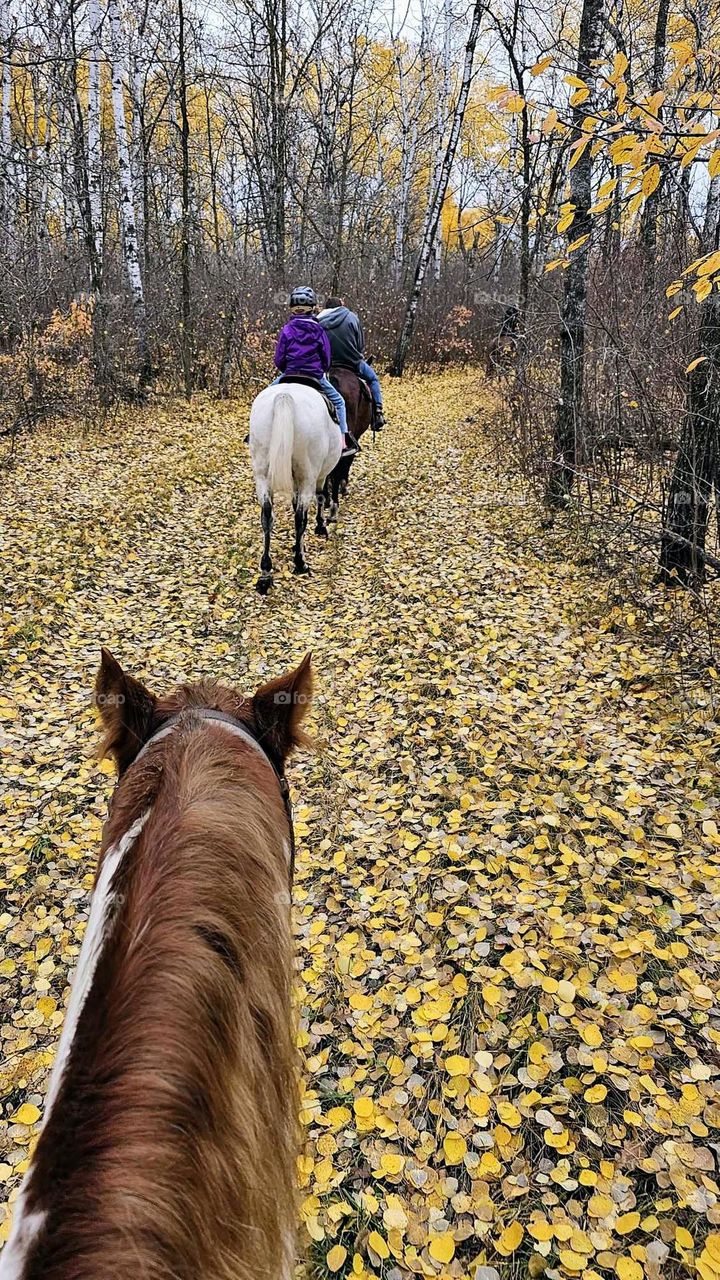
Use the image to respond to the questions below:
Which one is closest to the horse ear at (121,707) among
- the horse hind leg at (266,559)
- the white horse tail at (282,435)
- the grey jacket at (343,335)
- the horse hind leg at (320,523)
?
the white horse tail at (282,435)

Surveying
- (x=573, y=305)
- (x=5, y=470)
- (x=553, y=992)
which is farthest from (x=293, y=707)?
(x=5, y=470)

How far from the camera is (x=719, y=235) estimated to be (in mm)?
5230

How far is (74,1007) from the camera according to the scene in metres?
1.06

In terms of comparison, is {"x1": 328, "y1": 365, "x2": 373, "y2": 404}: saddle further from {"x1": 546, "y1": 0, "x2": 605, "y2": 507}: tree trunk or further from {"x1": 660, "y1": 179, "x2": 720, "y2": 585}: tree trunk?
{"x1": 660, "y1": 179, "x2": 720, "y2": 585}: tree trunk

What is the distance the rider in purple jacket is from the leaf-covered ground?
7.22 feet

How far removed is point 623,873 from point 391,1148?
182 cm

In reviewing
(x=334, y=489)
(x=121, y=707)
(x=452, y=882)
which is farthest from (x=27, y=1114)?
(x=334, y=489)

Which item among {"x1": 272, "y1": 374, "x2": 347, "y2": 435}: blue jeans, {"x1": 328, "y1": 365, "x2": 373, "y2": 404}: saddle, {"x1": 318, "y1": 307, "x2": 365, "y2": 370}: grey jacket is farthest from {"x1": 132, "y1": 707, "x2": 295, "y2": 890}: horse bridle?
{"x1": 318, "y1": 307, "x2": 365, "y2": 370}: grey jacket

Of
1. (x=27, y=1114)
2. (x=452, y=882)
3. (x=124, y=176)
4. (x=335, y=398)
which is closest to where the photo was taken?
(x=27, y=1114)

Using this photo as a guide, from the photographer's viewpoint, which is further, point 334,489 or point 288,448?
point 334,489

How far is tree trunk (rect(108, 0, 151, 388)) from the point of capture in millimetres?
12328

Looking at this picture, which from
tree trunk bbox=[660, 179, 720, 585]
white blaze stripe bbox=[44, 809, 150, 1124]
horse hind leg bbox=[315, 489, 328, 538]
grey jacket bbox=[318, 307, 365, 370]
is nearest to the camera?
white blaze stripe bbox=[44, 809, 150, 1124]

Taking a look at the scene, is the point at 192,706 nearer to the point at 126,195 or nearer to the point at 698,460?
the point at 698,460

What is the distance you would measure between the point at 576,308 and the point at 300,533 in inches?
154
